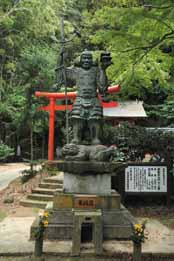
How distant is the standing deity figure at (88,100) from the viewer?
22.2ft

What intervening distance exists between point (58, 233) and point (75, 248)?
695 millimetres

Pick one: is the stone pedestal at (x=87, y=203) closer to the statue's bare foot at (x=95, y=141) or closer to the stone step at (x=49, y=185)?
the statue's bare foot at (x=95, y=141)

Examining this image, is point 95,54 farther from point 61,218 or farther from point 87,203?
point 61,218

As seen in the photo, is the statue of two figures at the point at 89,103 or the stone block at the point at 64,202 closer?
the stone block at the point at 64,202

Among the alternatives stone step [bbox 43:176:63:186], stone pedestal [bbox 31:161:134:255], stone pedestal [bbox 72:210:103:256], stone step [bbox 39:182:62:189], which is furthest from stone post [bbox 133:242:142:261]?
stone step [bbox 43:176:63:186]

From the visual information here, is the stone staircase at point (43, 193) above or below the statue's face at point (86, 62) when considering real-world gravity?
below


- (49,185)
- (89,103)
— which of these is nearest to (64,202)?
(89,103)

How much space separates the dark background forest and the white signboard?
2.34ft

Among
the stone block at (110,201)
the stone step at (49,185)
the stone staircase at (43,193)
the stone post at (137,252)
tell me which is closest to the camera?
the stone post at (137,252)

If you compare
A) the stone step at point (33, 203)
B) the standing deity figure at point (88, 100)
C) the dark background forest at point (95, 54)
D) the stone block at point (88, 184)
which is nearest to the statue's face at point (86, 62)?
the standing deity figure at point (88, 100)

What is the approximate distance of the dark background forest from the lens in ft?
22.6

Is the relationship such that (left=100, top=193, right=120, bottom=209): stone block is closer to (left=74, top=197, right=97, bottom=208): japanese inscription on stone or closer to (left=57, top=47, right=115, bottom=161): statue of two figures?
(left=74, top=197, right=97, bottom=208): japanese inscription on stone

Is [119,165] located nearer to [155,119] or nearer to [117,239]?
[117,239]

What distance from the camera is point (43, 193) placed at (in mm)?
10531
